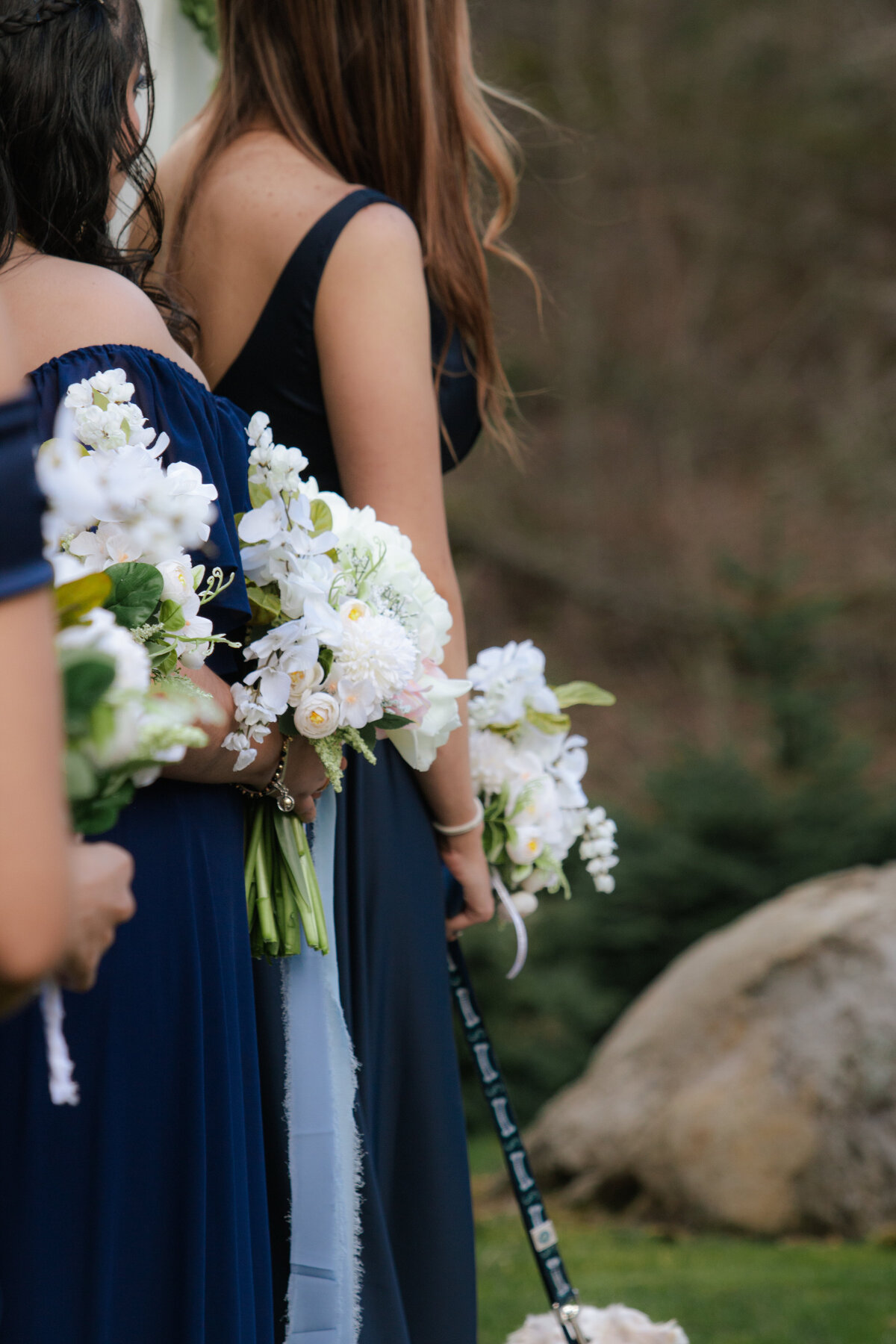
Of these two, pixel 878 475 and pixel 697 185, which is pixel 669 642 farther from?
pixel 697 185

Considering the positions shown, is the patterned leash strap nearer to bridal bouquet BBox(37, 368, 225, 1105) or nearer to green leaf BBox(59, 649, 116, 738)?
bridal bouquet BBox(37, 368, 225, 1105)

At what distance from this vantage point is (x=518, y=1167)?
6.64 ft

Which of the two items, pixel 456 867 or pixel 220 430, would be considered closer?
pixel 220 430

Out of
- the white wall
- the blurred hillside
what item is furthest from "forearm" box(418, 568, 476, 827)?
the blurred hillside

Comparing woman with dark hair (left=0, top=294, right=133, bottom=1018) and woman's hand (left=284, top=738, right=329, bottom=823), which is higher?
woman with dark hair (left=0, top=294, right=133, bottom=1018)

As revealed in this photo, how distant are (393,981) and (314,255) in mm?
1020

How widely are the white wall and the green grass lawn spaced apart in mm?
3194

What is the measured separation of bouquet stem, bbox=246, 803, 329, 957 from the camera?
5.19 feet

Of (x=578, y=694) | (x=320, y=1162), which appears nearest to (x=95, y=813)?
(x=320, y=1162)

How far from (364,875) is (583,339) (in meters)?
11.8

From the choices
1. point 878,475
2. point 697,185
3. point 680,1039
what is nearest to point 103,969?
point 680,1039

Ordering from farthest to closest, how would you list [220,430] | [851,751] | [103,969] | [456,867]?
[851,751]
[456,867]
[220,430]
[103,969]

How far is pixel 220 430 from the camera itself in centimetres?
151

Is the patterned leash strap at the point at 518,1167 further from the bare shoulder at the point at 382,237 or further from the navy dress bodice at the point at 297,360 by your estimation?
the bare shoulder at the point at 382,237
